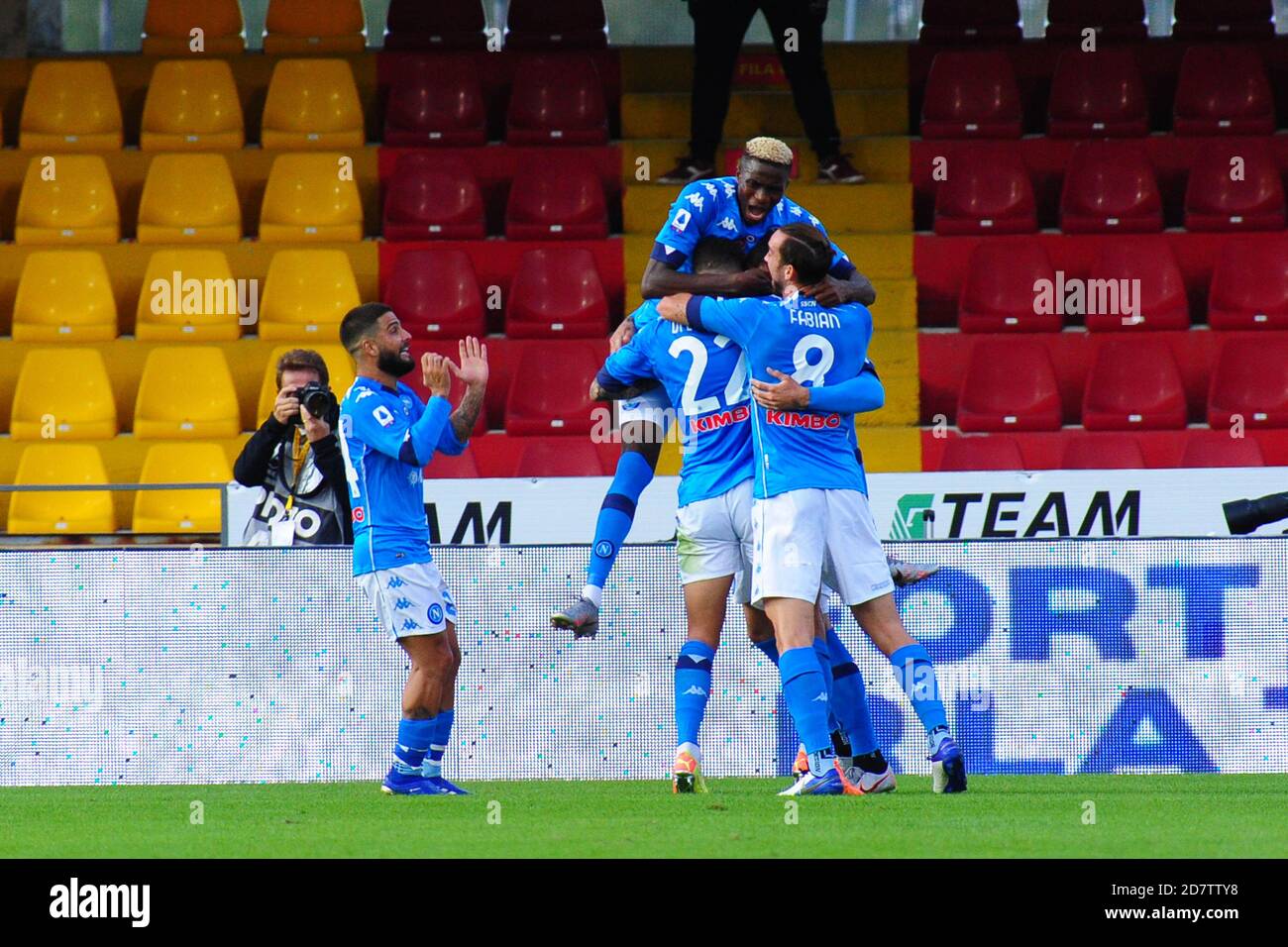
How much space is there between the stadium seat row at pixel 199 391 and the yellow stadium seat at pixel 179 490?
0.34m

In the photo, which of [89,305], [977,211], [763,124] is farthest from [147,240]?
[977,211]

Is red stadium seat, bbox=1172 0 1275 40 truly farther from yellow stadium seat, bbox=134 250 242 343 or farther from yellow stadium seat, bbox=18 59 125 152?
yellow stadium seat, bbox=18 59 125 152

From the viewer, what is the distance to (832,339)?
6.23 metres

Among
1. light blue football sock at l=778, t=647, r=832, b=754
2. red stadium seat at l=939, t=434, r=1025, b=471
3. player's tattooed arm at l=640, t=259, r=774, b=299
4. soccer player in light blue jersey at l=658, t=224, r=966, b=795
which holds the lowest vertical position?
light blue football sock at l=778, t=647, r=832, b=754

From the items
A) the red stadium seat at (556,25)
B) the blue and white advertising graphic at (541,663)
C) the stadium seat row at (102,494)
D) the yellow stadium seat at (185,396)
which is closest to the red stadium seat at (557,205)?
the red stadium seat at (556,25)

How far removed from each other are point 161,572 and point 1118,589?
3.96 m

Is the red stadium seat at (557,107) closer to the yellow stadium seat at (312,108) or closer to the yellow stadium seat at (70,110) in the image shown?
the yellow stadium seat at (312,108)

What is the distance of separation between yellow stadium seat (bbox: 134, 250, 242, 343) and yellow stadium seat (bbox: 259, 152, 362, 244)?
68cm

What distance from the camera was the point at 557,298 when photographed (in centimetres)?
Result: 1260

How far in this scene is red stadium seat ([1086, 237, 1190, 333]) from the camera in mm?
12547

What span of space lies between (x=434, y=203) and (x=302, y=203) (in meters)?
0.91

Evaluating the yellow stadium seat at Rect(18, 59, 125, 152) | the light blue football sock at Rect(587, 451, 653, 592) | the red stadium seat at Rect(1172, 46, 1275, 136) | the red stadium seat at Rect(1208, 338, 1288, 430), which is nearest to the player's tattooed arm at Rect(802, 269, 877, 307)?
the light blue football sock at Rect(587, 451, 653, 592)

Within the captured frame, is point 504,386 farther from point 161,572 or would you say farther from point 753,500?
point 753,500

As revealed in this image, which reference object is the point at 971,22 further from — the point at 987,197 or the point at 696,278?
the point at 696,278
